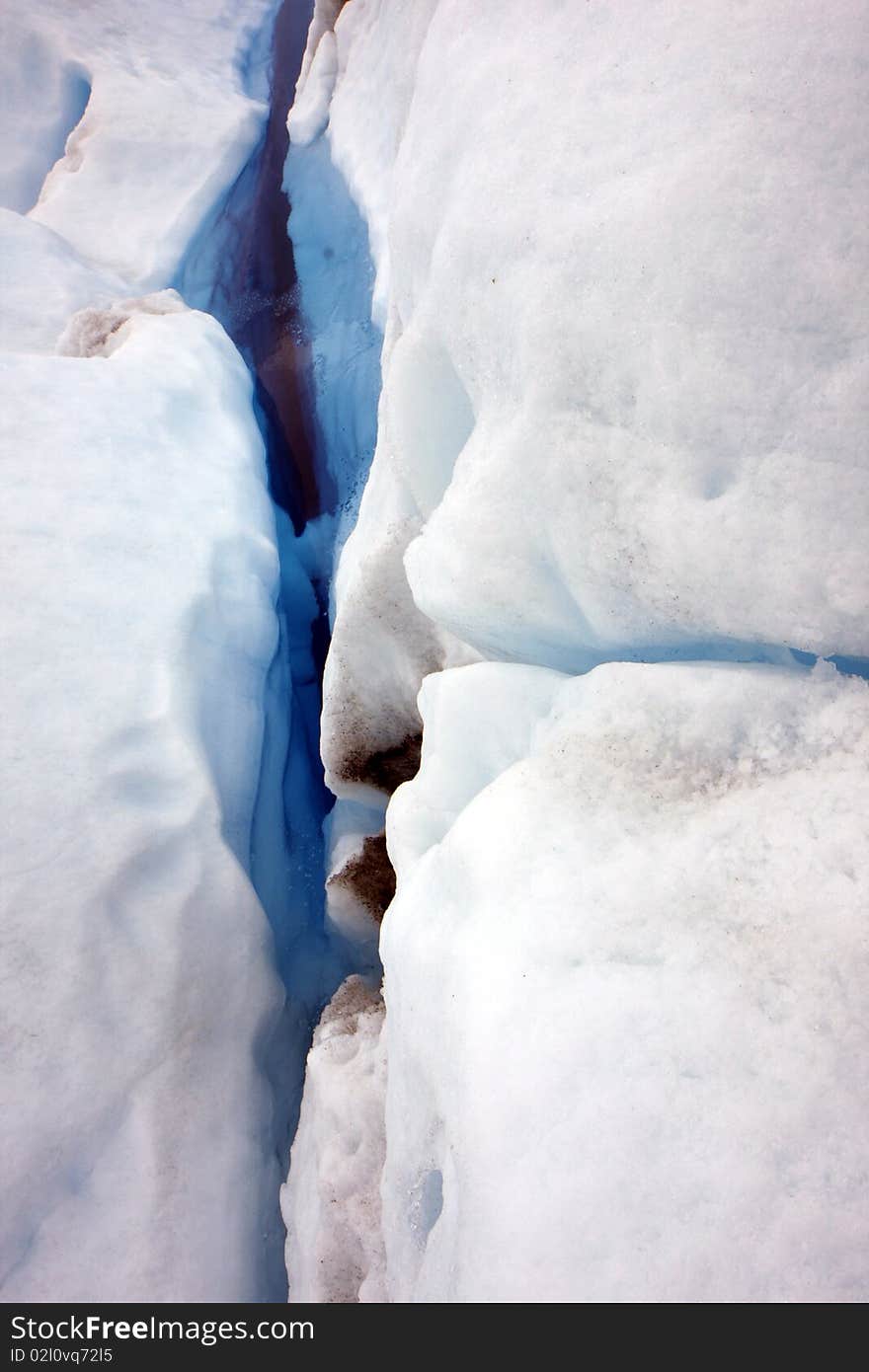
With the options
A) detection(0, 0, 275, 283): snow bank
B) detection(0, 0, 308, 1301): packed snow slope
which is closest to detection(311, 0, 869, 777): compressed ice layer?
detection(0, 0, 308, 1301): packed snow slope

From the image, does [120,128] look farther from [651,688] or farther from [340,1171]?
[340,1171]

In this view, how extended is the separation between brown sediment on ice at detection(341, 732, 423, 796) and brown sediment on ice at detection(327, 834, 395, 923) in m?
0.18

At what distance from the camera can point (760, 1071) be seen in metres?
0.64

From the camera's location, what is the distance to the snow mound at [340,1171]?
1.13m

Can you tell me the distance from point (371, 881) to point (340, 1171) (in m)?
0.60

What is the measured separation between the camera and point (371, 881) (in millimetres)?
1686

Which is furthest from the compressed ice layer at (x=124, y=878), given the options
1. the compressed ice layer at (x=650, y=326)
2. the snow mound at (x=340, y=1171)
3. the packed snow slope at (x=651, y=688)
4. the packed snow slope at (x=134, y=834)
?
the compressed ice layer at (x=650, y=326)

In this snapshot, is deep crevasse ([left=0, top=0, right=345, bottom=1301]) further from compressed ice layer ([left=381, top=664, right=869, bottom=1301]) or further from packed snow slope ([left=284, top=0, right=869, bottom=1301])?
compressed ice layer ([left=381, top=664, right=869, bottom=1301])

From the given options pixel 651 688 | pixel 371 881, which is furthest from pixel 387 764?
pixel 651 688

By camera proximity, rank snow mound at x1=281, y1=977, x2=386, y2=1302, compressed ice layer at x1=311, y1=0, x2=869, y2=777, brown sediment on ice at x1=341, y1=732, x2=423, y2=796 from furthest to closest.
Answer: brown sediment on ice at x1=341, y1=732, x2=423, y2=796
snow mound at x1=281, y1=977, x2=386, y2=1302
compressed ice layer at x1=311, y1=0, x2=869, y2=777

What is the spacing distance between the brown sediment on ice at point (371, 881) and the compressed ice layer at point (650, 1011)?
0.69 meters

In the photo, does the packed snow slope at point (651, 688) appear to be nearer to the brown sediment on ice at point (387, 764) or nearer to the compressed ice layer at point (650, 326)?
the compressed ice layer at point (650, 326)

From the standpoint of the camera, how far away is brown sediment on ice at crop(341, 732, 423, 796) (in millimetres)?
1783

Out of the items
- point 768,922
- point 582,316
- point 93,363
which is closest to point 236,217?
point 93,363
